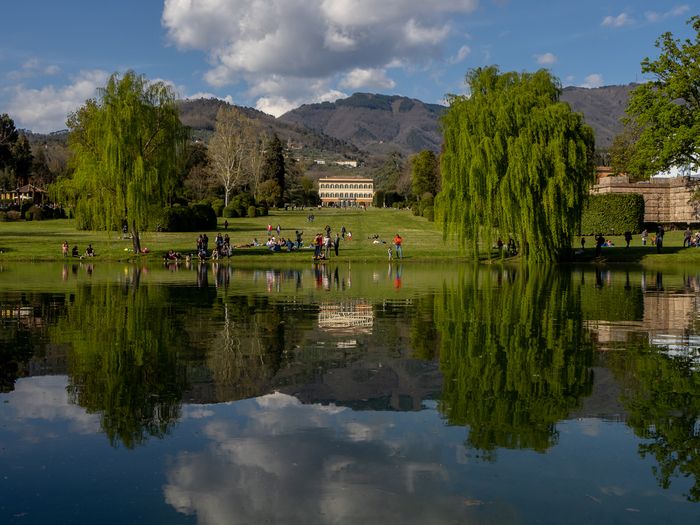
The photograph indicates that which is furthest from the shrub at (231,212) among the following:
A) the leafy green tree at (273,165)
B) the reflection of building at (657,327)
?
the reflection of building at (657,327)

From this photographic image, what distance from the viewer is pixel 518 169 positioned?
38.7m

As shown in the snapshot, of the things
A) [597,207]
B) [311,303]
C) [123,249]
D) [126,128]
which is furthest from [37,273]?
[597,207]

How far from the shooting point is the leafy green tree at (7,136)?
347 ft

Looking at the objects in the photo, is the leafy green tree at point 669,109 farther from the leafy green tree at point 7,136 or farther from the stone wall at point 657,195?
the leafy green tree at point 7,136

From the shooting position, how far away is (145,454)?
725cm

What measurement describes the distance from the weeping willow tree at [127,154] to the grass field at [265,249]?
3.43 meters

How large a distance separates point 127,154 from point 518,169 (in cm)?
2317

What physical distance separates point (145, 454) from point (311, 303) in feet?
47.5

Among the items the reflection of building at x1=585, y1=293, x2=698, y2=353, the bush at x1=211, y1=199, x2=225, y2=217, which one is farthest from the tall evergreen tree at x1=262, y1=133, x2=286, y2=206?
the reflection of building at x1=585, y1=293, x2=698, y2=353

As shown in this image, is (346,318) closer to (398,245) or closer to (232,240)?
(398,245)

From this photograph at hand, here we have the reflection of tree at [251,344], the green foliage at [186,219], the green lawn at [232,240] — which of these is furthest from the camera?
the green foliage at [186,219]

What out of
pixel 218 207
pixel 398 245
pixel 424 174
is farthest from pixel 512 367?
pixel 424 174

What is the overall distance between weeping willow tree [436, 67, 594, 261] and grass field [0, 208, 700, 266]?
143 inches

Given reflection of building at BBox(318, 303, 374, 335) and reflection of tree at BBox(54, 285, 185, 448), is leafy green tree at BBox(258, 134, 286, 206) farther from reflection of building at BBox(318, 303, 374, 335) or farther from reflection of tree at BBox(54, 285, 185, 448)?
reflection of tree at BBox(54, 285, 185, 448)
